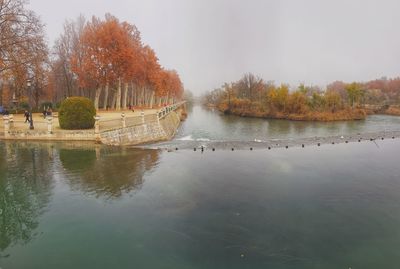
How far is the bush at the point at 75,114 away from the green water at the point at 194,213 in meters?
4.40

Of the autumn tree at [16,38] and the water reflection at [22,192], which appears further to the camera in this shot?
the autumn tree at [16,38]

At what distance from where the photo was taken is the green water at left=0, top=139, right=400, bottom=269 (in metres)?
6.77

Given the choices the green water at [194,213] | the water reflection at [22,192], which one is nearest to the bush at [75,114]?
the water reflection at [22,192]

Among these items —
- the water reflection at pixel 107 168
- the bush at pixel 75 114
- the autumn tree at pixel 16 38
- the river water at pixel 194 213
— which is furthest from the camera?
the autumn tree at pixel 16 38

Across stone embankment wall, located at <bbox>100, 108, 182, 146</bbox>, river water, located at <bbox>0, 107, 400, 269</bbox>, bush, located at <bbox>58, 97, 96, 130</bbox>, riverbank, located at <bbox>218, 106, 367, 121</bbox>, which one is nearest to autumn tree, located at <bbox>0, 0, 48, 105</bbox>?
bush, located at <bbox>58, 97, 96, 130</bbox>

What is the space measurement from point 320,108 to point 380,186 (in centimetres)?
4594

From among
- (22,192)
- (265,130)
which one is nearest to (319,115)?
(265,130)

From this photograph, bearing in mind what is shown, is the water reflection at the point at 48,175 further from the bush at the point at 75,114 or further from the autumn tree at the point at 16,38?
the autumn tree at the point at 16,38

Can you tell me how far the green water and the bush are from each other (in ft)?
14.4

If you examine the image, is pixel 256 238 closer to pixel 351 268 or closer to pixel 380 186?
pixel 351 268

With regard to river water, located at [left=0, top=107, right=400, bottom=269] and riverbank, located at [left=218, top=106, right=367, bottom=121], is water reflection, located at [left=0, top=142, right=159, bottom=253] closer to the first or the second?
river water, located at [left=0, top=107, right=400, bottom=269]

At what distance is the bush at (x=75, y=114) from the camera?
1967 cm

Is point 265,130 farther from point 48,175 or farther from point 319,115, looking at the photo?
point 48,175

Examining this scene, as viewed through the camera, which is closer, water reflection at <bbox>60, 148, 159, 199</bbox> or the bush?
water reflection at <bbox>60, 148, 159, 199</bbox>
